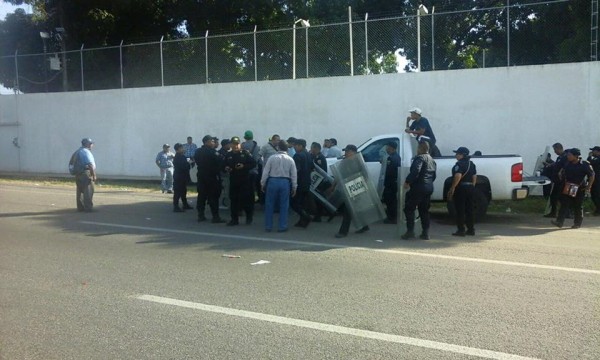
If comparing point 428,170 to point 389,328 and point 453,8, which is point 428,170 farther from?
point 453,8

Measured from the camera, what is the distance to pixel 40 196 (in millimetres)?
18594

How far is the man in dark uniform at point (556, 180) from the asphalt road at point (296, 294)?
131 cm

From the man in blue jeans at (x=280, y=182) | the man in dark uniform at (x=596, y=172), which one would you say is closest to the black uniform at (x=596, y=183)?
the man in dark uniform at (x=596, y=172)

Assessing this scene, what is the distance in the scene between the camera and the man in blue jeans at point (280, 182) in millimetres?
11773

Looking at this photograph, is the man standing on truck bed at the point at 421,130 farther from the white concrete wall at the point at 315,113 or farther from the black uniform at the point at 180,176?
the black uniform at the point at 180,176

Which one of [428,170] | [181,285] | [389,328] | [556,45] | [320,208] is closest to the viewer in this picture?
[389,328]

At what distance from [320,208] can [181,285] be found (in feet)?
20.6

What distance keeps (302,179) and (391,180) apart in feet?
6.23

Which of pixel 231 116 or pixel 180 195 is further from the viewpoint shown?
pixel 231 116

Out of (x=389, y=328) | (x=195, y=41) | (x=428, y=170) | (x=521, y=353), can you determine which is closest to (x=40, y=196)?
(x=195, y=41)

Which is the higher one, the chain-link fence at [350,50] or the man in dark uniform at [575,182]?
the chain-link fence at [350,50]

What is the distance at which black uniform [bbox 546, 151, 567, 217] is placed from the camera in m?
12.8

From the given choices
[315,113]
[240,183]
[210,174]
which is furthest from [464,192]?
[315,113]

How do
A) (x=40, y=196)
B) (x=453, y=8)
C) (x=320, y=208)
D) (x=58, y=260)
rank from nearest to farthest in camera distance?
1. (x=58, y=260)
2. (x=320, y=208)
3. (x=40, y=196)
4. (x=453, y=8)
